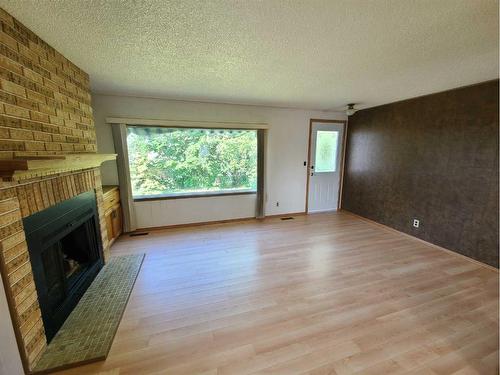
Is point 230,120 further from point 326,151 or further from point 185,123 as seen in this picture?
point 326,151

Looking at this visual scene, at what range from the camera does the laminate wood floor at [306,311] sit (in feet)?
4.66

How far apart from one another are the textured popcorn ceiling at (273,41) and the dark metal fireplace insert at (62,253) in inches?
53.8

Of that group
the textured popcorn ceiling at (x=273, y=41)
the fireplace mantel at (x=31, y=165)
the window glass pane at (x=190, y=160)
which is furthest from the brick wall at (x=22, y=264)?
the window glass pane at (x=190, y=160)

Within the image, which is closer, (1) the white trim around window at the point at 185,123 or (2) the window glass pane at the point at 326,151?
(1) the white trim around window at the point at 185,123

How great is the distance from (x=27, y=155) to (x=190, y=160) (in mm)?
2459

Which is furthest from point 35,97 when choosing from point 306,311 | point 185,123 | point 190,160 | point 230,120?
point 306,311

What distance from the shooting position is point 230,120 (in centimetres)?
380

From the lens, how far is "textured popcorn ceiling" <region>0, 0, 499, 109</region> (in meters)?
1.24

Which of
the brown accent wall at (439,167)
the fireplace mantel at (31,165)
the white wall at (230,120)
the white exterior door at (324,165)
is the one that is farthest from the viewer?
the white exterior door at (324,165)

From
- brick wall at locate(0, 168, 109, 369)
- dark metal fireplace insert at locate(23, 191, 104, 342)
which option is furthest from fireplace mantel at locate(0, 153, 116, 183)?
dark metal fireplace insert at locate(23, 191, 104, 342)

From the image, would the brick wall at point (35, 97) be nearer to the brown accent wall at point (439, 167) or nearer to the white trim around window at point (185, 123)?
the white trim around window at point (185, 123)

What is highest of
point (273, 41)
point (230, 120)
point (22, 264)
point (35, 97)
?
point (273, 41)

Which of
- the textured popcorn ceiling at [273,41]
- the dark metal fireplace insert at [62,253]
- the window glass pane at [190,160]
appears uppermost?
the textured popcorn ceiling at [273,41]

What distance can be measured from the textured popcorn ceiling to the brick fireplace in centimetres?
16
